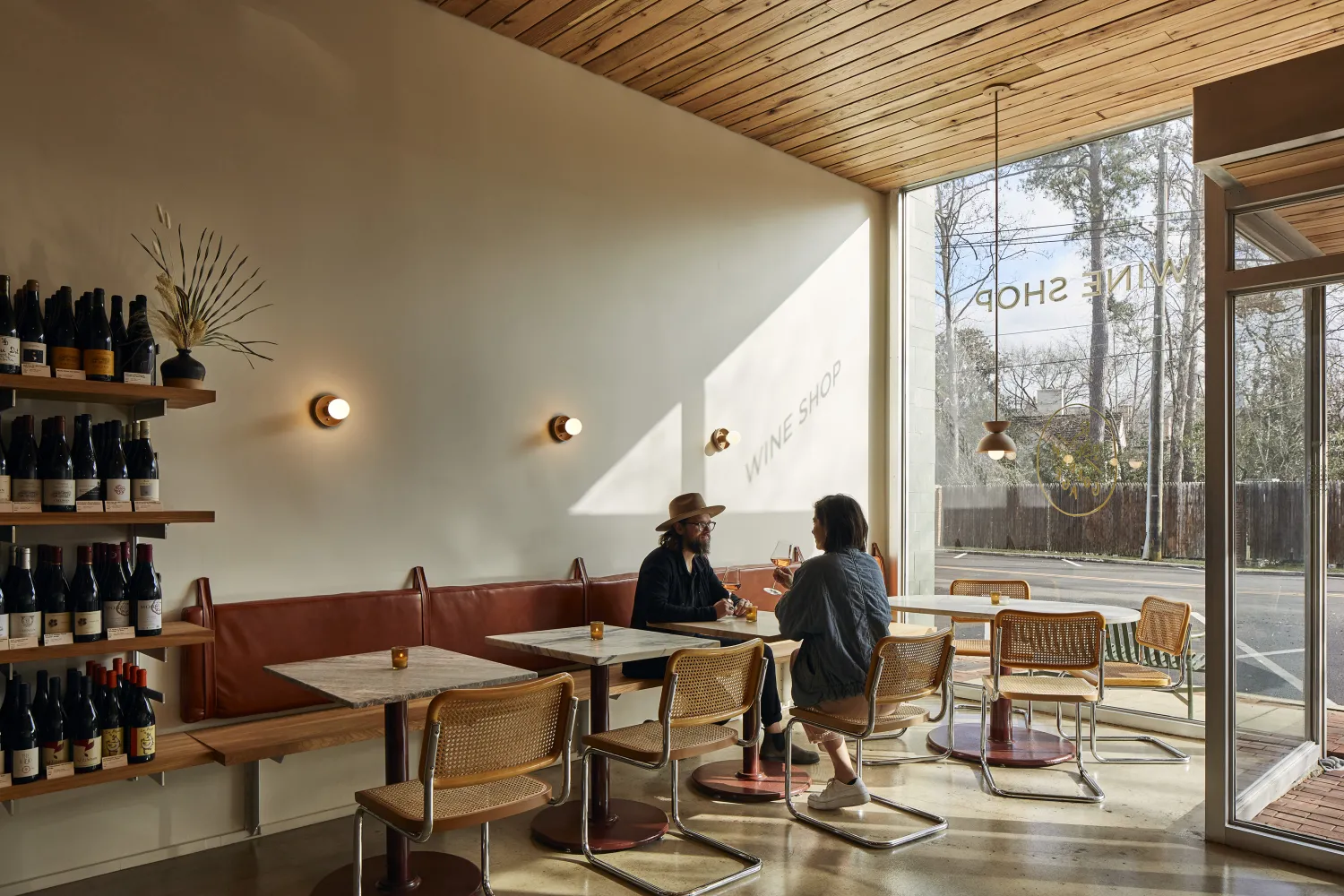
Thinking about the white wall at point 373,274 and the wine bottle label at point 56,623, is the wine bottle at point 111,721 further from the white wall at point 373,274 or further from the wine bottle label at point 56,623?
the white wall at point 373,274

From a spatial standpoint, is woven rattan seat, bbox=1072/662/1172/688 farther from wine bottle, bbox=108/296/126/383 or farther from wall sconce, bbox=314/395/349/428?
wine bottle, bbox=108/296/126/383

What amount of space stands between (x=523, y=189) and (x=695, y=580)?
2196 mm

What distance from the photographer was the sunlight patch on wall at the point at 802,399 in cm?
607

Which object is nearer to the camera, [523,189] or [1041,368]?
[523,189]

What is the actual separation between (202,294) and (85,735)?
1.72 meters

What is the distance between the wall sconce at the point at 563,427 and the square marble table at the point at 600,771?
1196 millimetres

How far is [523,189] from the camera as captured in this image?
4.96 m

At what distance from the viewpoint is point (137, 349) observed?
11.0 ft

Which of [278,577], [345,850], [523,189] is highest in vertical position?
[523,189]

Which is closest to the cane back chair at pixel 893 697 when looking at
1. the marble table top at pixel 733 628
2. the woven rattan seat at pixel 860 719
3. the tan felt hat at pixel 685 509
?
the woven rattan seat at pixel 860 719

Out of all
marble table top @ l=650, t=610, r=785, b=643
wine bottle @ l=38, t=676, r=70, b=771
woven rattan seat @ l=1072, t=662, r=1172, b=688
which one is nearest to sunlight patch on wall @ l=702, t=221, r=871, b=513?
marble table top @ l=650, t=610, r=785, b=643

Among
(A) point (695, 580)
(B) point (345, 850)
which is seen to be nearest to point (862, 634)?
(A) point (695, 580)

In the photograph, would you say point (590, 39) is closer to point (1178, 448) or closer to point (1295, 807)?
point (1178, 448)

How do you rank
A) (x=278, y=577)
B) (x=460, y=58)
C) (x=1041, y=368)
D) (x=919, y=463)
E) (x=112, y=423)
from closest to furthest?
(x=112, y=423)
(x=278, y=577)
(x=460, y=58)
(x=1041, y=368)
(x=919, y=463)
